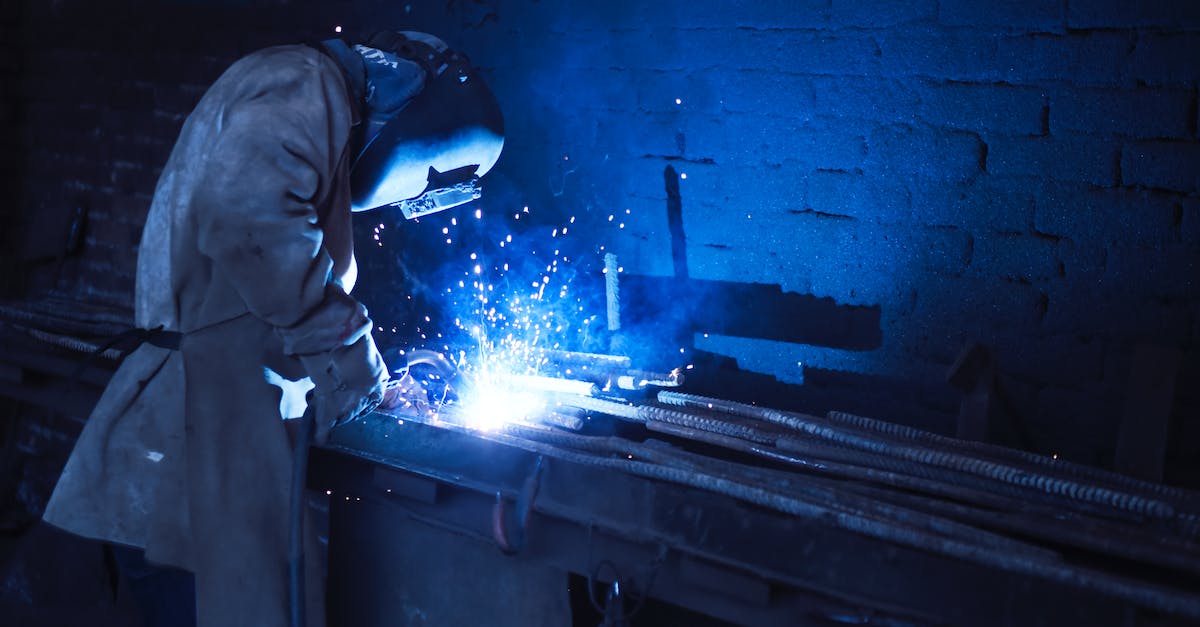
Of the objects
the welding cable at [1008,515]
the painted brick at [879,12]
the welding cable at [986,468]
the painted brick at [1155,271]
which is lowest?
the welding cable at [1008,515]

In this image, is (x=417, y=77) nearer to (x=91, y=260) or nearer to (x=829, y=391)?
(x=829, y=391)

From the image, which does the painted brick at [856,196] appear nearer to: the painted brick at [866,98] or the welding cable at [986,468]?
the painted brick at [866,98]

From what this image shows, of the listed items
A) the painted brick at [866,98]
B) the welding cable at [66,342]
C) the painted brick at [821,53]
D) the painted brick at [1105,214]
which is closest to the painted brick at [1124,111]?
the painted brick at [1105,214]

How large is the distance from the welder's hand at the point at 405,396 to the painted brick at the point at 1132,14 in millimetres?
2208

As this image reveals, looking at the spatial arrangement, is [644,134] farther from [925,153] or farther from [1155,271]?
[1155,271]

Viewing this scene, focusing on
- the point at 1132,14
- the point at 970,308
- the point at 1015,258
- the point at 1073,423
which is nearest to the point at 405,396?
the point at 970,308

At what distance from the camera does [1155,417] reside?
98.0 inches

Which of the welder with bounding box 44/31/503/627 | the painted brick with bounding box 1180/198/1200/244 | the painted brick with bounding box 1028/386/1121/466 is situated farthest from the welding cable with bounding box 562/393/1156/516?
the painted brick with bounding box 1180/198/1200/244

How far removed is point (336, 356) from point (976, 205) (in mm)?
2001

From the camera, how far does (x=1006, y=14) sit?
9.73 feet

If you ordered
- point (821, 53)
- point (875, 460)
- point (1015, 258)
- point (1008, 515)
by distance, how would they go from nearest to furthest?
point (1008, 515), point (875, 460), point (1015, 258), point (821, 53)

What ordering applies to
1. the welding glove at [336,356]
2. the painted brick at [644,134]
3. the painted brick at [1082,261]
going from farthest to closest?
1. the painted brick at [644,134]
2. the painted brick at [1082,261]
3. the welding glove at [336,356]

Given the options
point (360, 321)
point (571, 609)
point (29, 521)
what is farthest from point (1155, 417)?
point (29, 521)

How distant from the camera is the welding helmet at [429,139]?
8.91 ft
